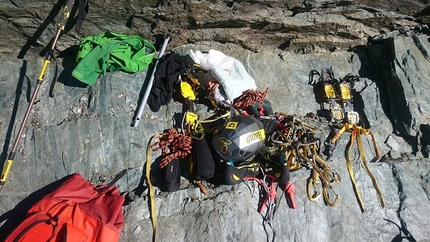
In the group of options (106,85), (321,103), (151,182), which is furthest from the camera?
(321,103)

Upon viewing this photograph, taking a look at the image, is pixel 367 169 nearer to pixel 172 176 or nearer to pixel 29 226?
pixel 172 176

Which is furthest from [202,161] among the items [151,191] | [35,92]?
[35,92]

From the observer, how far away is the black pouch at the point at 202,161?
480 centimetres

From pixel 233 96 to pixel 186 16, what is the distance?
119 centimetres

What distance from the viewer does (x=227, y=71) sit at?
5562mm

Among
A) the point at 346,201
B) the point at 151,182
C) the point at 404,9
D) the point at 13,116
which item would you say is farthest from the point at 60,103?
the point at 404,9

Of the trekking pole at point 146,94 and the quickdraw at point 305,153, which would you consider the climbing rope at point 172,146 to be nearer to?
the trekking pole at point 146,94

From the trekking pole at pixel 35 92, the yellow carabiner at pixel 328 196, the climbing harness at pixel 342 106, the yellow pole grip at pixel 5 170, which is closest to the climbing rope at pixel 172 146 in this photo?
the trekking pole at pixel 35 92

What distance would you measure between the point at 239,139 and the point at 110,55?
1.91 metres

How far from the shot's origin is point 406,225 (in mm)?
5047

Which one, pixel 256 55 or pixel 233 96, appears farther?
pixel 256 55

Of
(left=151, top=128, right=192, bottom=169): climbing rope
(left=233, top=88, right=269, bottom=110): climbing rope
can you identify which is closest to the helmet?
(left=151, top=128, right=192, bottom=169): climbing rope

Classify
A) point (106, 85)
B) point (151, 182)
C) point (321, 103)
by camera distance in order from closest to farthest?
point (151, 182) → point (106, 85) → point (321, 103)

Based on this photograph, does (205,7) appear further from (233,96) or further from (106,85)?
(106,85)
